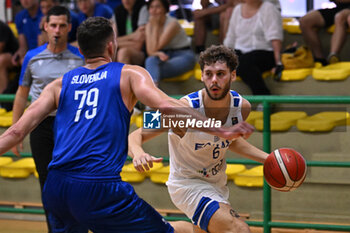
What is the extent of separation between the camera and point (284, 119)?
550cm

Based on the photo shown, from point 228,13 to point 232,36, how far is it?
14.4 inches

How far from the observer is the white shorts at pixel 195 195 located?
12.6 ft

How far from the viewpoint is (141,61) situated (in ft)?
21.9

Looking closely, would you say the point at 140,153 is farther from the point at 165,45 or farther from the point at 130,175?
the point at 165,45

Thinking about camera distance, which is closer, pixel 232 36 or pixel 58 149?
pixel 58 149

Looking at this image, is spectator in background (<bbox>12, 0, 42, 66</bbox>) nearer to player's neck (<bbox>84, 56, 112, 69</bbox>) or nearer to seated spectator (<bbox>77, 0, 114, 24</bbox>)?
seated spectator (<bbox>77, 0, 114, 24</bbox>)

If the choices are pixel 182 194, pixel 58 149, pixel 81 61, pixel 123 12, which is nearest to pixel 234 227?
pixel 182 194

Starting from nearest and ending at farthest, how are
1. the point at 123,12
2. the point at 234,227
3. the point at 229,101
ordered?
the point at 234,227 < the point at 229,101 < the point at 123,12

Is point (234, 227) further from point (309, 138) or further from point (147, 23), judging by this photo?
point (147, 23)

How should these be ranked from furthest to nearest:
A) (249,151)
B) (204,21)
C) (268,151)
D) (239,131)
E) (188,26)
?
(188,26), (204,21), (268,151), (249,151), (239,131)

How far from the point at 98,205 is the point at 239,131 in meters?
0.85

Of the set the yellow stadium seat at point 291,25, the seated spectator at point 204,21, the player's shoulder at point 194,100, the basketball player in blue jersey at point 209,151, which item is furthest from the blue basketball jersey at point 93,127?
the yellow stadium seat at point 291,25

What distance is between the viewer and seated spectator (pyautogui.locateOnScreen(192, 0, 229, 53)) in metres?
6.96

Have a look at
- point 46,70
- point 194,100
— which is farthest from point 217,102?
point 46,70
